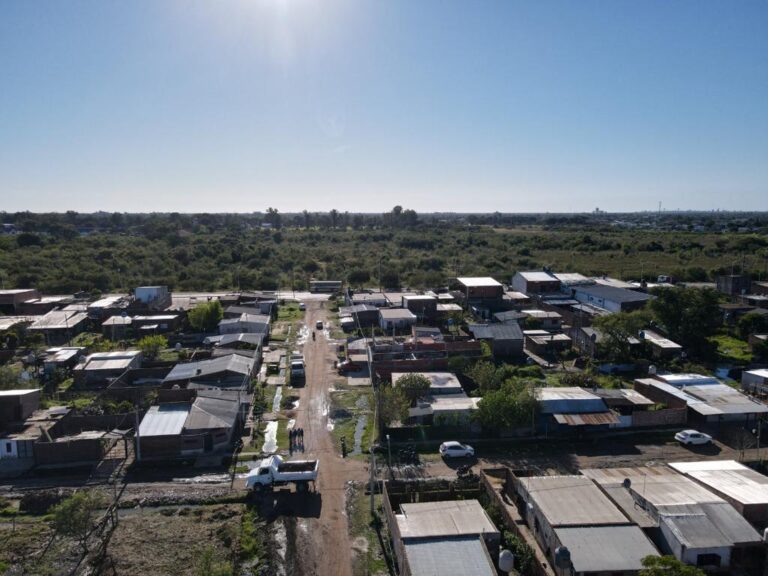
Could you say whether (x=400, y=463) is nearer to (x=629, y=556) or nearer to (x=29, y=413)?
(x=629, y=556)

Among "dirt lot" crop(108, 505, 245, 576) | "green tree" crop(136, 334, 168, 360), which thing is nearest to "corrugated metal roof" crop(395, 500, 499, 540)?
"dirt lot" crop(108, 505, 245, 576)

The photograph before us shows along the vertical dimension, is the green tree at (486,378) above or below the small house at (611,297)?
below

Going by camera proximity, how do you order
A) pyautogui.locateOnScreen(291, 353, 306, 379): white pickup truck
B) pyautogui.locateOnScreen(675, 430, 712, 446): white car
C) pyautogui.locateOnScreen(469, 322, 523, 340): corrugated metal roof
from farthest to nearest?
pyautogui.locateOnScreen(469, 322, 523, 340): corrugated metal roof → pyautogui.locateOnScreen(291, 353, 306, 379): white pickup truck → pyautogui.locateOnScreen(675, 430, 712, 446): white car

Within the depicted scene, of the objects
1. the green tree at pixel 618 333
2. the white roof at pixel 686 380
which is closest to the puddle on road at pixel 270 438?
the white roof at pixel 686 380

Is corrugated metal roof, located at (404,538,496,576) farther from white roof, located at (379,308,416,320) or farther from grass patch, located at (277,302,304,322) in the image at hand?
grass patch, located at (277,302,304,322)

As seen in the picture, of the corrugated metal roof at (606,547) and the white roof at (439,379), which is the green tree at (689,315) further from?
the corrugated metal roof at (606,547)

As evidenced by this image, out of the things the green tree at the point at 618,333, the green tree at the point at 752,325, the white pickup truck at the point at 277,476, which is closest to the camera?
the white pickup truck at the point at 277,476
